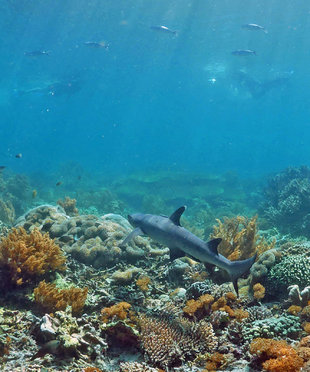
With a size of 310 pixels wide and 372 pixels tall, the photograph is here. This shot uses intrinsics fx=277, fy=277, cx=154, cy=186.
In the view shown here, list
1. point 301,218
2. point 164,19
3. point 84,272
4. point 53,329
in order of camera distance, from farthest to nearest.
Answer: point 164,19 < point 301,218 < point 84,272 < point 53,329

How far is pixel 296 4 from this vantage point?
25.8 m

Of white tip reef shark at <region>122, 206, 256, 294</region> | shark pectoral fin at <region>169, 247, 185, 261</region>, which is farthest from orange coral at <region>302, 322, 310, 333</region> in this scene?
shark pectoral fin at <region>169, 247, 185, 261</region>

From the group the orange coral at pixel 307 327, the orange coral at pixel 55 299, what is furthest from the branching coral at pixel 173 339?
the orange coral at pixel 307 327

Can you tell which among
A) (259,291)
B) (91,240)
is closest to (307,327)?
(259,291)

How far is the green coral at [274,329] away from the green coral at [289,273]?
134 cm

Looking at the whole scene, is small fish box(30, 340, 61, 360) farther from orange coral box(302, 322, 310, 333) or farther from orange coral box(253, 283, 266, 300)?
orange coral box(253, 283, 266, 300)

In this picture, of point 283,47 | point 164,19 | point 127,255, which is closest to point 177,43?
point 164,19

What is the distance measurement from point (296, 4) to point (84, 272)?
1208 inches

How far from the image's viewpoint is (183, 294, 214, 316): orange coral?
5.15 meters

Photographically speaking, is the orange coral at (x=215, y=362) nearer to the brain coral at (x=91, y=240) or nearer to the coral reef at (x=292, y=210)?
the brain coral at (x=91, y=240)

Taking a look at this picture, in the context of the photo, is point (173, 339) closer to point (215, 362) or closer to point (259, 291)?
point (215, 362)

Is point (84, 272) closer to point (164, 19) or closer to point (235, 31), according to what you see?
point (164, 19)

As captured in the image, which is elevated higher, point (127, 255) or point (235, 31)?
point (235, 31)

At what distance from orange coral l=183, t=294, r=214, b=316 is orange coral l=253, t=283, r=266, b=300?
1.01m
